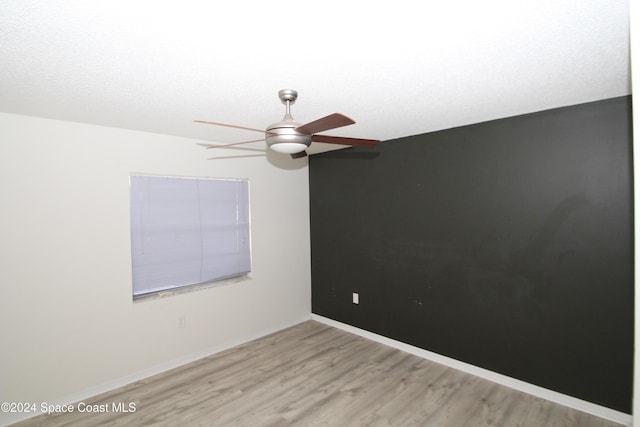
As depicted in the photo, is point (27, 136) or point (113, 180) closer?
point (27, 136)

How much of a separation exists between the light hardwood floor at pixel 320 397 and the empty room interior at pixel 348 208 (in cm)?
2

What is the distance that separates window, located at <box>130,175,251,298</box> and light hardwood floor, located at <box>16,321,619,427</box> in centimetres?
96

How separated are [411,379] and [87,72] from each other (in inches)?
136

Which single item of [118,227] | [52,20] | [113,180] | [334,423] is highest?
[52,20]

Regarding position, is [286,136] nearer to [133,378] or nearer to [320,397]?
[320,397]

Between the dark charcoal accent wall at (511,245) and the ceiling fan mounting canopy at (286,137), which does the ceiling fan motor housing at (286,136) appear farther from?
the dark charcoal accent wall at (511,245)

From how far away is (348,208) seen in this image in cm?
409

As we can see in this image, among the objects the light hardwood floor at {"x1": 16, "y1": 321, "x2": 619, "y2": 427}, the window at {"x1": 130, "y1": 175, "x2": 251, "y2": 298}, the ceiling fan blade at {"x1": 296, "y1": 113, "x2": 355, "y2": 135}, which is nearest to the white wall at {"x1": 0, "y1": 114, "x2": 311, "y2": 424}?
the window at {"x1": 130, "y1": 175, "x2": 251, "y2": 298}

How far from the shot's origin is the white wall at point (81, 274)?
2446 mm

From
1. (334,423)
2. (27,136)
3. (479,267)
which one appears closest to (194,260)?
(27,136)

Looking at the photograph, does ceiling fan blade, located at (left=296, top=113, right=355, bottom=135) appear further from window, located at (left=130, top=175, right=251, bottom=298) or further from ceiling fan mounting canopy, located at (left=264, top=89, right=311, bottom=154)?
window, located at (left=130, top=175, right=251, bottom=298)

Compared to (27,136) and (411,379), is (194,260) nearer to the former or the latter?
(27,136)

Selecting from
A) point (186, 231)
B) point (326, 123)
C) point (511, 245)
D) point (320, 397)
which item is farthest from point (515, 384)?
point (186, 231)

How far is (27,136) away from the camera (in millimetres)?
2494
